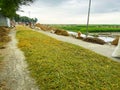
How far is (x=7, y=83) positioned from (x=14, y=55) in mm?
5041

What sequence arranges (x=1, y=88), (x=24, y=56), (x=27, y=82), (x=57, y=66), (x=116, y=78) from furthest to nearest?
(x=24, y=56), (x=57, y=66), (x=116, y=78), (x=27, y=82), (x=1, y=88)

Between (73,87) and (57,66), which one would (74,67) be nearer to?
(57,66)

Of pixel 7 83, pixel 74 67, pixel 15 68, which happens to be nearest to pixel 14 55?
pixel 15 68

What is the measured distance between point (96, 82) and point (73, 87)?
3.42ft

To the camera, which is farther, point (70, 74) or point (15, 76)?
point (70, 74)

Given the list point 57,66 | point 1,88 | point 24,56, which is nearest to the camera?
point 1,88

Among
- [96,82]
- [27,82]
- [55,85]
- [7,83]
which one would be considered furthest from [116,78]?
[7,83]

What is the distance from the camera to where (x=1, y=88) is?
25.5ft

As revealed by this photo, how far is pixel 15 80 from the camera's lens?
8531mm

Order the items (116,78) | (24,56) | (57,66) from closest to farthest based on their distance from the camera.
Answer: (116,78) < (57,66) < (24,56)

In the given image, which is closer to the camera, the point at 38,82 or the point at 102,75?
the point at 38,82

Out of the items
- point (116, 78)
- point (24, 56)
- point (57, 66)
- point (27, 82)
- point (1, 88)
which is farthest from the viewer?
point (24, 56)

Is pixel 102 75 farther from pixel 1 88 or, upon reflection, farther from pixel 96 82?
pixel 1 88

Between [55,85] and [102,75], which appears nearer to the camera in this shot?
[55,85]
